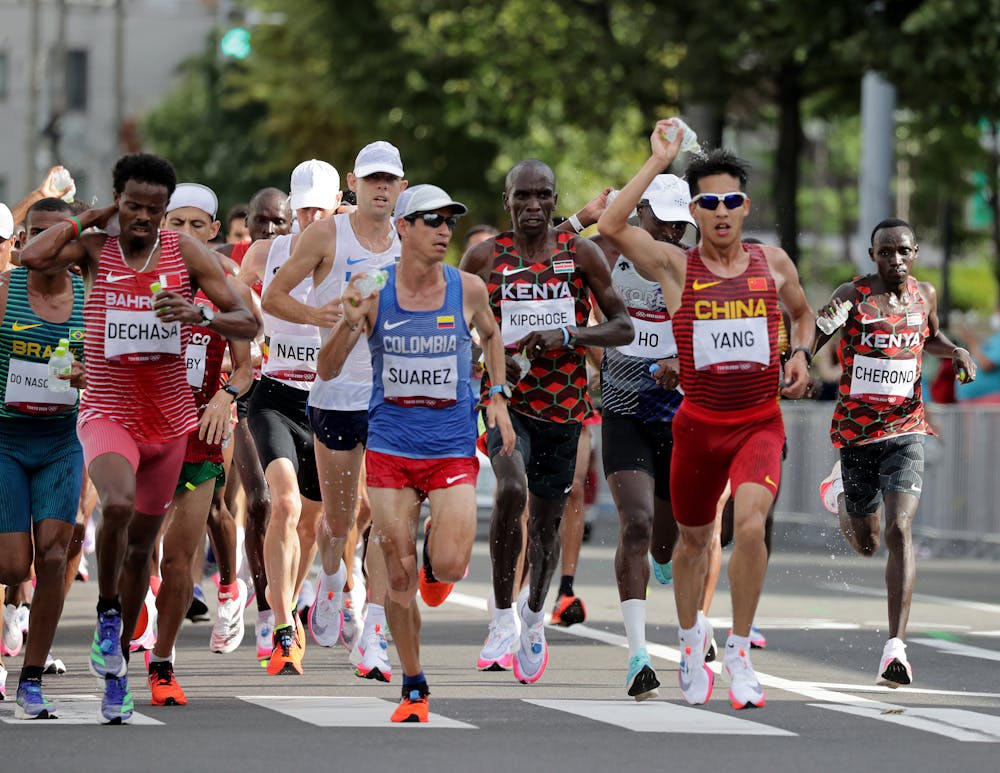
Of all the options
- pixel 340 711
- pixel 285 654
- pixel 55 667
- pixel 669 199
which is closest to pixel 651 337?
pixel 669 199

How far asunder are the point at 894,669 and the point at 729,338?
194cm

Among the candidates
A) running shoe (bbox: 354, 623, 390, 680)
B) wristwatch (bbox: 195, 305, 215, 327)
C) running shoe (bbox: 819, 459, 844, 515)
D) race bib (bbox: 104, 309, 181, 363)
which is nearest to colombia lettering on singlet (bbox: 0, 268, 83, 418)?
race bib (bbox: 104, 309, 181, 363)

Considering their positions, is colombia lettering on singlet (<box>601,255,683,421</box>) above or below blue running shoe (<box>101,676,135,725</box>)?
above

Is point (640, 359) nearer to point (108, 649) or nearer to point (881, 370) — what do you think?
point (881, 370)

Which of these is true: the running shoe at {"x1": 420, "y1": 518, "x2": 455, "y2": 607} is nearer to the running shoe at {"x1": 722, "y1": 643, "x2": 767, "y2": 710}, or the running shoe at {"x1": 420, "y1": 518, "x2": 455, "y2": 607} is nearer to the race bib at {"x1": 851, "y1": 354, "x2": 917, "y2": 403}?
the running shoe at {"x1": 722, "y1": 643, "x2": 767, "y2": 710}

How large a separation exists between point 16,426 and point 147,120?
5454cm

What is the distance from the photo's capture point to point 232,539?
1380 cm

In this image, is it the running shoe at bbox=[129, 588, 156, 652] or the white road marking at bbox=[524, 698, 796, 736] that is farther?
the running shoe at bbox=[129, 588, 156, 652]

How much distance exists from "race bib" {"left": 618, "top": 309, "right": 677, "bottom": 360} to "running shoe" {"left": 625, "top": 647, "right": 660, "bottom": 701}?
1.78m

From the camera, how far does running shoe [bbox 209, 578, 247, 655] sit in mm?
13156

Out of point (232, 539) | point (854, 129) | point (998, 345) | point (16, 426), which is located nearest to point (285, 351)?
point (232, 539)

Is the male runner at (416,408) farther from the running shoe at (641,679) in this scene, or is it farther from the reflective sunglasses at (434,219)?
the running shoe at (641,679)

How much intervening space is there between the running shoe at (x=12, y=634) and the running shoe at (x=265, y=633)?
117cm

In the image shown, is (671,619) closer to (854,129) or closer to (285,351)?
(285,351)
